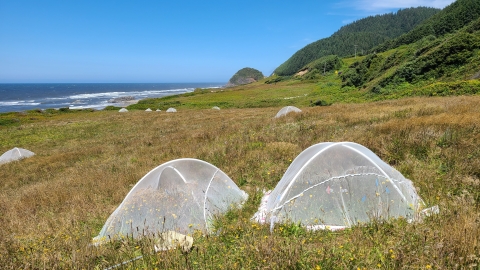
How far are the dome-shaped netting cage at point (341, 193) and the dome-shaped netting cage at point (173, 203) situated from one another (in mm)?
1058

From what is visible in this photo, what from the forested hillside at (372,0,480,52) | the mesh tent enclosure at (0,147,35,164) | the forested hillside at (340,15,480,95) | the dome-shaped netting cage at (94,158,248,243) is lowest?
the mesh tent enclosure at (0,147,35,164)

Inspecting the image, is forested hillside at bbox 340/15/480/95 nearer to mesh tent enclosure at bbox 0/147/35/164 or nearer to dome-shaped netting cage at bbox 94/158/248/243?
dome-shaped netting cage at bbox 94/158/248/243

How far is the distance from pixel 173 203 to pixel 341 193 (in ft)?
9.15

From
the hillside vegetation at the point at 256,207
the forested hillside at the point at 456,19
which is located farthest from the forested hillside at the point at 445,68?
the forested hillside at the point at 456,19

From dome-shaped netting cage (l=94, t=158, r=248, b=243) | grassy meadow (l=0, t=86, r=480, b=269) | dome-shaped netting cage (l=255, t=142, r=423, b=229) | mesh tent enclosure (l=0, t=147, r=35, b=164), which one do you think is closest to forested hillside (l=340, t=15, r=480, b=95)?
grassy meadow (l=0, t=86, r=480, b=269)

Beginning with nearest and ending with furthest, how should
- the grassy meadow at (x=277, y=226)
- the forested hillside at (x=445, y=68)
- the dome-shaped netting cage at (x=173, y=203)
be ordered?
the grassy meadow at (x=277, y=226), the dome-shaped netting cage at (x=173, y=203), the forested hillside at (x=445, y=68)

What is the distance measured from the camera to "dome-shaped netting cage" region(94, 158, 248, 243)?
452 cm

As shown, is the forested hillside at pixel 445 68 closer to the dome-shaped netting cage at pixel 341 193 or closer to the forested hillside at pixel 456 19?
the dome-shaped netting cage at pixel 341 193

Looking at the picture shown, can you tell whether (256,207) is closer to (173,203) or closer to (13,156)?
(173,203)

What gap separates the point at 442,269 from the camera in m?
2.30

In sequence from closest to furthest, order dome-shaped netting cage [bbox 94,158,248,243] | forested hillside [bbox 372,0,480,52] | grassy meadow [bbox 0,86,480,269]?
grassy meadow [bbox 0,86,480,269] → dome-shaped netting cage [bbox 94,158,248,243] → forested hillside [bbox 372,0,480,52]

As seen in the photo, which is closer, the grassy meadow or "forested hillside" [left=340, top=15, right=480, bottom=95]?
the grassy meadow

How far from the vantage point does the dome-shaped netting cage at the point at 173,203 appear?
14.8 feet

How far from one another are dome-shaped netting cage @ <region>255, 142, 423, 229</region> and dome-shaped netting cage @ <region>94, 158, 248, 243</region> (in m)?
1.06
